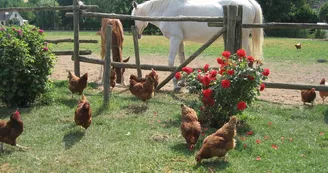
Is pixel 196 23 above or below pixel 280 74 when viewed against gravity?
above

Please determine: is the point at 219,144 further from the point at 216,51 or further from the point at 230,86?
the point at 216,51

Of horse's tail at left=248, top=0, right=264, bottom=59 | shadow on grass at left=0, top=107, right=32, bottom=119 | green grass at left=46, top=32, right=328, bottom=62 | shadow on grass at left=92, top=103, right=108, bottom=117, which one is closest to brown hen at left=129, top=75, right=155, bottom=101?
shadow on grass at left=92, top=103, right=108, bottom=117

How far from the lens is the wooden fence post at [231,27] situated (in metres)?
7.75

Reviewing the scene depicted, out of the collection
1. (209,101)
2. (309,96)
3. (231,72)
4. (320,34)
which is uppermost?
(231,72)

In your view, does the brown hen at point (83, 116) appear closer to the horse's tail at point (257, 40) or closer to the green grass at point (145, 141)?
the green grass at point (145, 141)

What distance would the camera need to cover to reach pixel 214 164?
5.03 meters

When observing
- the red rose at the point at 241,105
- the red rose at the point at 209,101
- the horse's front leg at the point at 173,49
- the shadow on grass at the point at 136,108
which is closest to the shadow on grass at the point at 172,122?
the red rose at the point at 209,101

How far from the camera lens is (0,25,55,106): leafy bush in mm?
7461

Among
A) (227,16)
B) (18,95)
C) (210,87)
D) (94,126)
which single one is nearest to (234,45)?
(227,16)

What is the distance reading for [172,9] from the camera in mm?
10164

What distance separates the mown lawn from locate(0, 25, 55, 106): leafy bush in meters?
0.32

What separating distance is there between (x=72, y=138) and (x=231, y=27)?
3.93 meters

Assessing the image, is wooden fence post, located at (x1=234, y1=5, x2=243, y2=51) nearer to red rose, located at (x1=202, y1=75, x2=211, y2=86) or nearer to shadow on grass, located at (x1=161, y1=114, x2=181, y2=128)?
red rose, located at (x1=202, y1=75, x2=211, y2=86)

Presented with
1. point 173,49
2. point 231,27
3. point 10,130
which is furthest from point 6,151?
point 173,49
